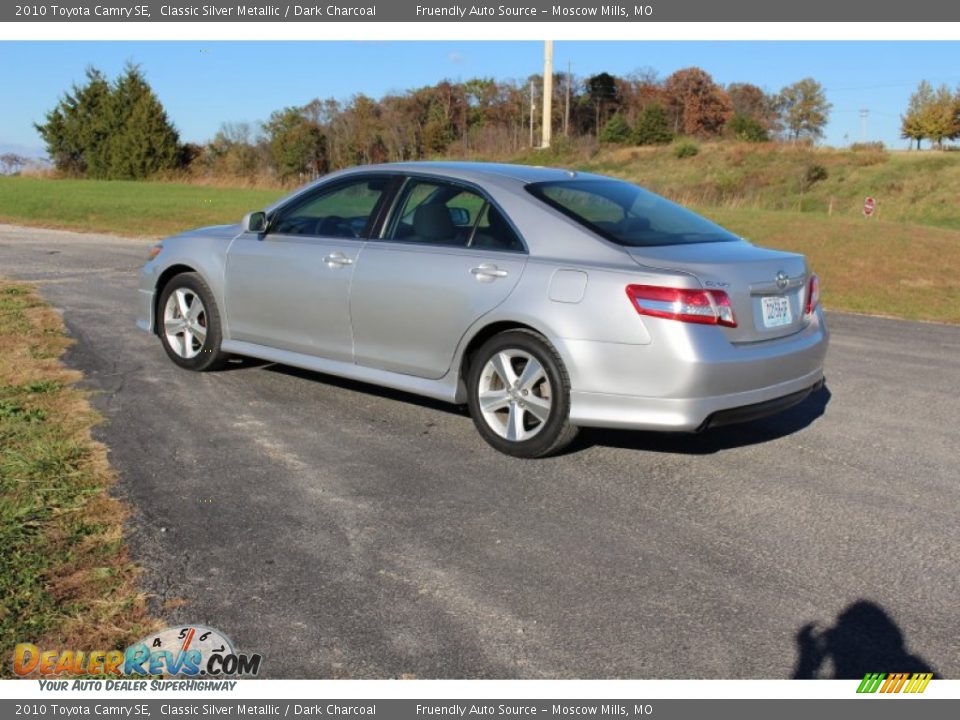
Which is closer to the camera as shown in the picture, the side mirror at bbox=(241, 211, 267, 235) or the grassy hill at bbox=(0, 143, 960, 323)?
the side mirror at bbox=(241, 211, 267, 235)

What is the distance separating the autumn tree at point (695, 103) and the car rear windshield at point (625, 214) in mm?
72253

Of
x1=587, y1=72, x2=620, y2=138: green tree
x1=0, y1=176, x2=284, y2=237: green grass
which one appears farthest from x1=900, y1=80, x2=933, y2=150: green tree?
x1=0, y1=176, x2=284, y2=237: green grass

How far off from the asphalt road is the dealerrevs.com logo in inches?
3.9

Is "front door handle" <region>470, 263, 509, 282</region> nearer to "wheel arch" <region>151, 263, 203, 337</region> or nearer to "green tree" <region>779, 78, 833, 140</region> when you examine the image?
"wheel arch" <region>151, 263, 203, 337</region>

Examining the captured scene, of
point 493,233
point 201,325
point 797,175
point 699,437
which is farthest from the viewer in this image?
point 797,175

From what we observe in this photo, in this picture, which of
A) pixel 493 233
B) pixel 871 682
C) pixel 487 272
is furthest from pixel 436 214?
pixel 871 682

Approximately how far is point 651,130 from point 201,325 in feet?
198

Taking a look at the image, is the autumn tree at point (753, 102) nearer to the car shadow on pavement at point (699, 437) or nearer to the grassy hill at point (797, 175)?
the grassy hill at point (797, 175)

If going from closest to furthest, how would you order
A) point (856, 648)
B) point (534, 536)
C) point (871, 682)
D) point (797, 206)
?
point (871, 682) → point (856, 648) → point (534, 536) → point (797, 206)

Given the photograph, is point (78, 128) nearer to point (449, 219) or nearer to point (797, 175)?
point (797, 175)

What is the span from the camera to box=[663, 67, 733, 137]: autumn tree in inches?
2977

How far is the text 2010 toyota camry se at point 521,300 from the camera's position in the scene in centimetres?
502

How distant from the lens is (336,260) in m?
6.34

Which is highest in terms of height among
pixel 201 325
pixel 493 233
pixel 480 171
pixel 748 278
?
pixel 480 171
